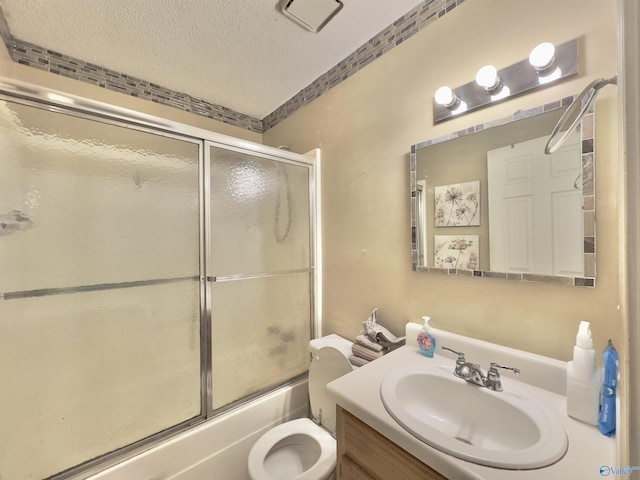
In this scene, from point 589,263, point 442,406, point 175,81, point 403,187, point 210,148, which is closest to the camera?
point 589,263

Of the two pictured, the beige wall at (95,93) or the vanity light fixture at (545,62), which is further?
the beige wall at (95,93)

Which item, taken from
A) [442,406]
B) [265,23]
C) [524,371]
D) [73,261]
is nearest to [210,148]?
[265,23]

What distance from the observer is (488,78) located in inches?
38.7

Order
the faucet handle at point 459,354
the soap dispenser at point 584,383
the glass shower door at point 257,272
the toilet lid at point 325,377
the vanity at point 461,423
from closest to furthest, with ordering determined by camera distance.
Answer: the vanity at point 461,423 → the soap dispenser at point 584,383 → the faucet handle at point 459,354 → the toilet lid at point 325,377 → the glass shower door at point 257,272

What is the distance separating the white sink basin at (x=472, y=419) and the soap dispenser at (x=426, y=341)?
2.3 inches

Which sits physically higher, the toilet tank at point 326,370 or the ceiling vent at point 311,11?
the ceiling vent at point 311,11

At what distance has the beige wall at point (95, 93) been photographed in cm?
141

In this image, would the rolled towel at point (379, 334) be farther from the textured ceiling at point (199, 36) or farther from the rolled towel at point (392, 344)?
the textured ceiling at point (199, 36)

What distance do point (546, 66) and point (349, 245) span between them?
3.67ft

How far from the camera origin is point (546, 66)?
88 centimetres

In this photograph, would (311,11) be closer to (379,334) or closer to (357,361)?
(379,334)

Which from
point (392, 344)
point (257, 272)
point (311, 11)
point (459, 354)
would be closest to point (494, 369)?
point (459, 354)

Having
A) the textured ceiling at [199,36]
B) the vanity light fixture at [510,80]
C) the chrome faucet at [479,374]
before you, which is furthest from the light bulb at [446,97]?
the chrome faucet at [479,374]

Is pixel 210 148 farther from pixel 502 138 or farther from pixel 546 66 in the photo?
pixel 546 66
